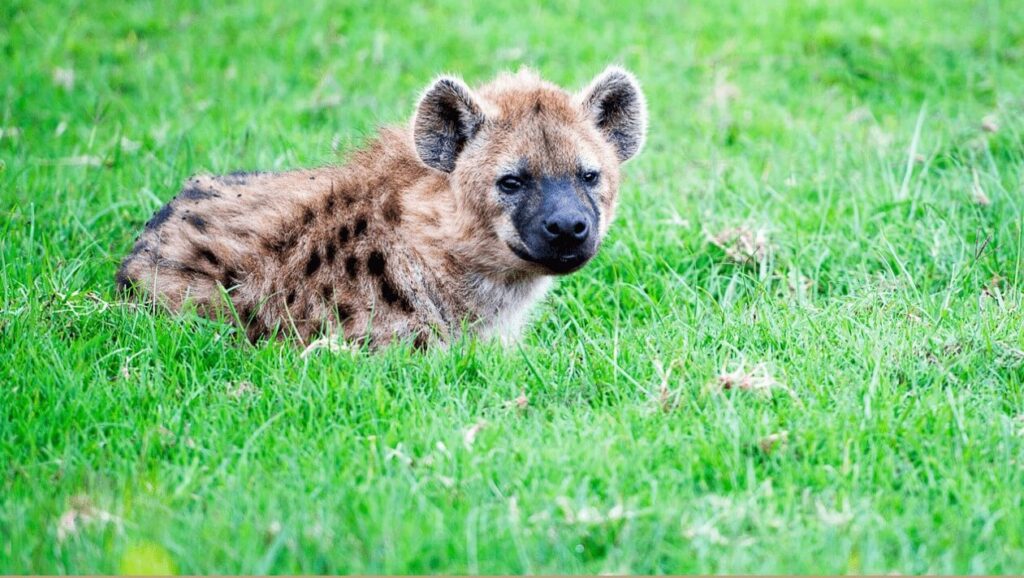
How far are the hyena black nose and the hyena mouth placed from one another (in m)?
0.08

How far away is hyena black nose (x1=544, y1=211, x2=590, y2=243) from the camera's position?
4.64 metres

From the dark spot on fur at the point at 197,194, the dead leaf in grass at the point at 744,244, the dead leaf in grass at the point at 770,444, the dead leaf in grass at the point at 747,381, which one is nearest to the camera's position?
the dead leaf in grass at the point at 770,444

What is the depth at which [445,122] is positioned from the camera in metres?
5.04

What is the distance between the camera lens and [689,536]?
3.25 metres

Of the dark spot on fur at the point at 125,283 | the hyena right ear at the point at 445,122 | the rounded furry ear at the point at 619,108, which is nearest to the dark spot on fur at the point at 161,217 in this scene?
the dark spot on fur at the point at 125,283

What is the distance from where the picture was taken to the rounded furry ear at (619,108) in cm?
522

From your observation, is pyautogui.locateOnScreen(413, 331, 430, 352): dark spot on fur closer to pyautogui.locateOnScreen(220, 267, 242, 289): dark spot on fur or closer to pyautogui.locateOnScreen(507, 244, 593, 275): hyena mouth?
pyautogui.locateOnScreen(507, 244, 593, 275): hyena mouth

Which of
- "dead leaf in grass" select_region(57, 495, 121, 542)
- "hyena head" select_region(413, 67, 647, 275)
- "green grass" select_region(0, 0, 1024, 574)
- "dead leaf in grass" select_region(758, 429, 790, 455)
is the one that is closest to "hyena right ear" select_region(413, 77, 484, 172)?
"hyena head" select_region(413, 67, 647, 275)

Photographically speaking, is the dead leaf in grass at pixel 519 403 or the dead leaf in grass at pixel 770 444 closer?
the dead leaf in grass at pixel 770 444

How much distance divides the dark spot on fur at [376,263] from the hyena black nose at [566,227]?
2.38ft

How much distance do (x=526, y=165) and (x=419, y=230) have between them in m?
0.55

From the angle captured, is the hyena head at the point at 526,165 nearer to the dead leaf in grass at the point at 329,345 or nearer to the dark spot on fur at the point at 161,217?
the dead leaf in grass at the point at 329,345

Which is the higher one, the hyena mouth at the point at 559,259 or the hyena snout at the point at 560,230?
the hyena snout at the point at 560,230

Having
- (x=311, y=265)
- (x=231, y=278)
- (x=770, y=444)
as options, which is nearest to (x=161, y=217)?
(x=231, y=278)
